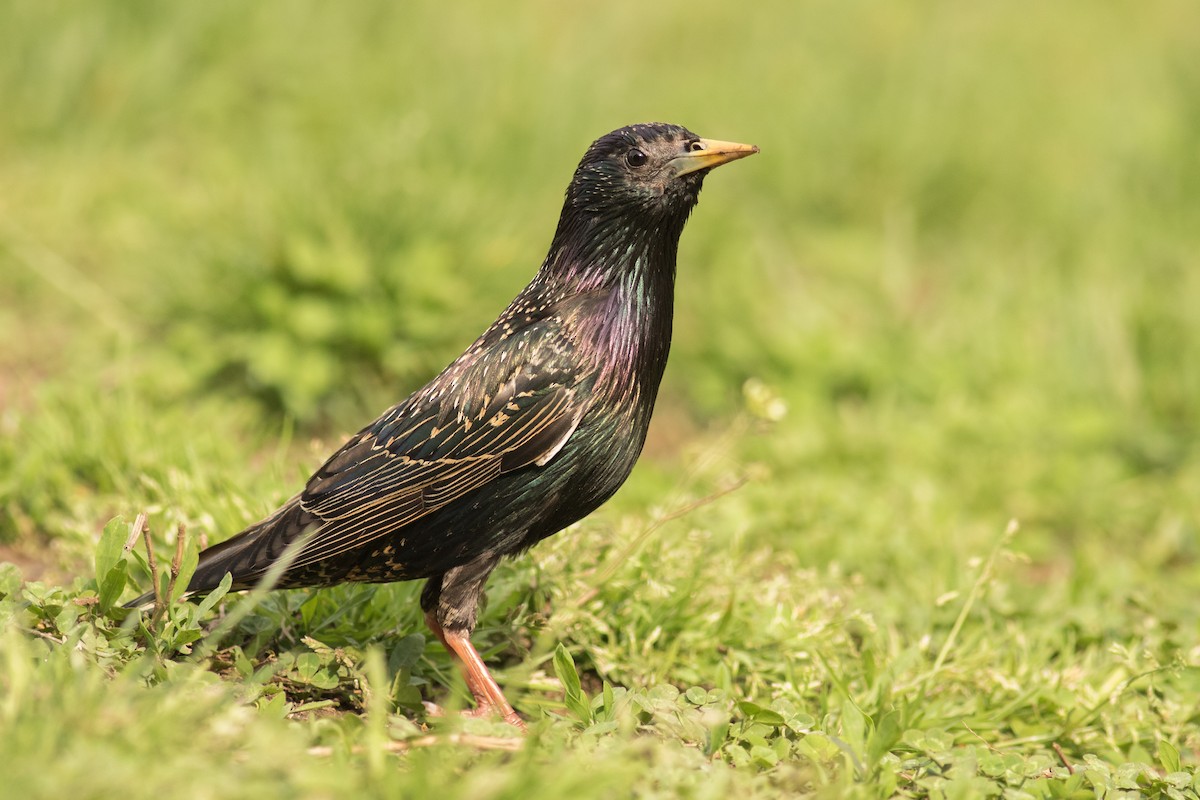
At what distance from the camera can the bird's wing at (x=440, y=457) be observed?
3.21 meters

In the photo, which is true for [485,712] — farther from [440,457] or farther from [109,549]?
[109,549]

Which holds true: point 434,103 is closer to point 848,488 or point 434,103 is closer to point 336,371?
point 336,371

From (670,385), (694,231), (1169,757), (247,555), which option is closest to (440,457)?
(247,555)

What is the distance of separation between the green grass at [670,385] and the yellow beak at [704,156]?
2.69 feet

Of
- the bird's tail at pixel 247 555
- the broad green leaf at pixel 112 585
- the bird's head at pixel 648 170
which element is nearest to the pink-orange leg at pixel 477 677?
the bird's tail at pixel 247 555

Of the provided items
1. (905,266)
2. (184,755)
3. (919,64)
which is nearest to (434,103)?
(905,266)

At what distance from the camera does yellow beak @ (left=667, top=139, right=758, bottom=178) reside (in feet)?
11.0

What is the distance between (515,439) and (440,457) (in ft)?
0.72

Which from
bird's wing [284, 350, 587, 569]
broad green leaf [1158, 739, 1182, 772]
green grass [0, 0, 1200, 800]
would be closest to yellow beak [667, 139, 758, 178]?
bird's wing [284, 350, 587, 569]

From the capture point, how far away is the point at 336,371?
551 centimetres

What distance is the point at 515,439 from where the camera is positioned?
3205 millimetres

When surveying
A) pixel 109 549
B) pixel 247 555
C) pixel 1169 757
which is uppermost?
pixel 109 549

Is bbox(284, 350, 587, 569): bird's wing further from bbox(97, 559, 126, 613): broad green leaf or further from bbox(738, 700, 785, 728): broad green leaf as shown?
bbox(738, 700, 785, 728): broad green leaf

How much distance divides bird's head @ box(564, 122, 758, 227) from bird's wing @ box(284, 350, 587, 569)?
0.50 metres
